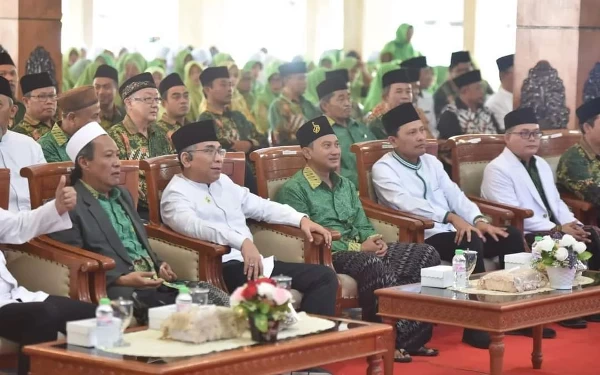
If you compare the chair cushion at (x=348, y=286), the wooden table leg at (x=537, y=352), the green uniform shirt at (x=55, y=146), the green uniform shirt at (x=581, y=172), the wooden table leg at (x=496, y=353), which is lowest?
the wooden table leg at (x=537, y=352)

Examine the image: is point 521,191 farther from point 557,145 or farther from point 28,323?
point 28,323

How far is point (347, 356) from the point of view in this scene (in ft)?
15.0

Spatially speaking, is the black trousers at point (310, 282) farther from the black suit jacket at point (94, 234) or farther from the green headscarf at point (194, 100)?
the green headscarf at point (194, 100)

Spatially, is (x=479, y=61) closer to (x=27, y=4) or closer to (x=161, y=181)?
(x=27, y=4)

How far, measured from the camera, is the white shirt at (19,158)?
6.15m

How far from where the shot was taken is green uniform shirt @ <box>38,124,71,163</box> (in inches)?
255

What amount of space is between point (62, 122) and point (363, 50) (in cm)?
828

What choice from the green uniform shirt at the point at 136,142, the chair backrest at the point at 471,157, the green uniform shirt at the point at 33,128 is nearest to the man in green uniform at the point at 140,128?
the green uniform shirt at the point at 136,142

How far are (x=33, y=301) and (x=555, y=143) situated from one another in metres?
4.48

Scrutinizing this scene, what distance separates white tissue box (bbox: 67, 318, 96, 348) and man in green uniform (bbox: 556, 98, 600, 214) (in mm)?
4275

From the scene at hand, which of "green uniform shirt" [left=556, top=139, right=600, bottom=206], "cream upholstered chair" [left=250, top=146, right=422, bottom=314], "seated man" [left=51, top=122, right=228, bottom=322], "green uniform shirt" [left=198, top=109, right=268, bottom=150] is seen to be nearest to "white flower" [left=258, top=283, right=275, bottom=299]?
"seated man" [left=51, top=122, right=228, bottom=322]

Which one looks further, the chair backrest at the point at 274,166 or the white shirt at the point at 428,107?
the white shirt at the point at 428,107

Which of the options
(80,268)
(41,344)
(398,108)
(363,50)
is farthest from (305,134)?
(363,50)

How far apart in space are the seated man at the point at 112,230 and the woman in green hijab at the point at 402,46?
7.04 meters
